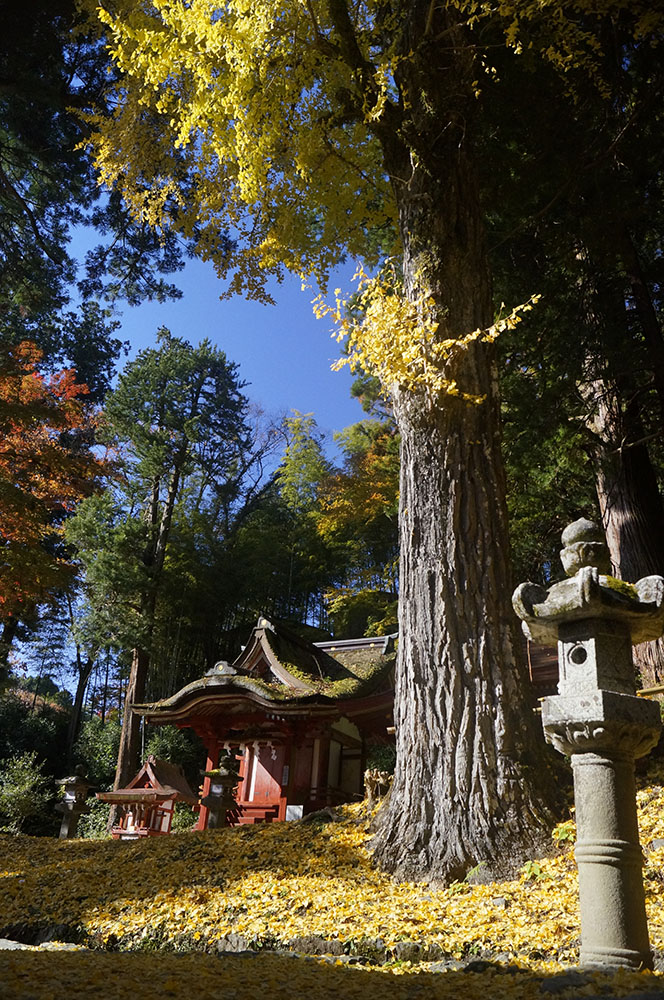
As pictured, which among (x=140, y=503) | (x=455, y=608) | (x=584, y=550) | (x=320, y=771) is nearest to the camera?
(x=584, y=550)

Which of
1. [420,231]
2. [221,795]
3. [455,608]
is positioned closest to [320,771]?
[221,795]

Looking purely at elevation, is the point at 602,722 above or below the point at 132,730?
below

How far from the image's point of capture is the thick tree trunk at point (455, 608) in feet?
14.5

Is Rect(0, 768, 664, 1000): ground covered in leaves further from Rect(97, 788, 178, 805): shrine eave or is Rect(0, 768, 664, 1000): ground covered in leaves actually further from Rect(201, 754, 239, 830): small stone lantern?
Rect(97, 788, 178, 805): shrine eave

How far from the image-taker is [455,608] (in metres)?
4.92

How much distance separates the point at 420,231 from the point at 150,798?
33.5 ft

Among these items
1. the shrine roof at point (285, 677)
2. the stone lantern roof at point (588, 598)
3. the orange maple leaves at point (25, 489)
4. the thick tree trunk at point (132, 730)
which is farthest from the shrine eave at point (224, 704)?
the stone lantern roof at point (588, 598)

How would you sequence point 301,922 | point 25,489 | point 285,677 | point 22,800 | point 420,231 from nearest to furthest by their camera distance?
1. point 301,922
2. point 420,231
3. point 25,489
4. point 285,677
5. point 22,800

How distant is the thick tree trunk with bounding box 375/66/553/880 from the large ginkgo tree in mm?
13

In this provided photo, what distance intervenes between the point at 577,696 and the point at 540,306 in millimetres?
6128

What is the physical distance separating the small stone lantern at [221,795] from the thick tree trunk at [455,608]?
164 inches

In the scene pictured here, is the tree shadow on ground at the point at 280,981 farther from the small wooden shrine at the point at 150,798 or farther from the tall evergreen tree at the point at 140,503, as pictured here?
the tall evergreen tree at the point at 140,503

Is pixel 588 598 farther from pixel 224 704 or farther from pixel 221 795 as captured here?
pixel 224 704

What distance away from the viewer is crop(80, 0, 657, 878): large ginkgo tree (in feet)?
15.1
